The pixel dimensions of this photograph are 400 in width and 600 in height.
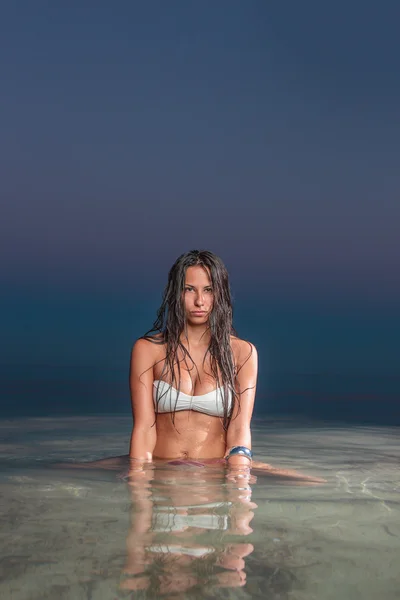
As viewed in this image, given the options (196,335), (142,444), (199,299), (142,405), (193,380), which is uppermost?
(199,299)

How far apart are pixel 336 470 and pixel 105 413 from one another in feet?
17.3

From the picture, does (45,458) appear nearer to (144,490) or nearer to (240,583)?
(144,490)

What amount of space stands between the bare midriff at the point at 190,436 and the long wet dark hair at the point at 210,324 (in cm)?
8

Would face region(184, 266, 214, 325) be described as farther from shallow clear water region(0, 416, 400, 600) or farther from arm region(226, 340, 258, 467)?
shallow clear water region(0, 416, 400, 600)

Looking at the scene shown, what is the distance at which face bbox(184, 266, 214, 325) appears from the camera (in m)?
5.26

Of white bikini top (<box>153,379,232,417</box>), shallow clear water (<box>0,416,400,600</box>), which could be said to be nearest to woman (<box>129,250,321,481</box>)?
white bikini top (<box>153,379,232,417</box>)

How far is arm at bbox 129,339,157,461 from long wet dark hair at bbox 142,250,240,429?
111 mm

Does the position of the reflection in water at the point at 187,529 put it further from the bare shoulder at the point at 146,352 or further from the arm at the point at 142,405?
the bare shoulder at the point at 146,352

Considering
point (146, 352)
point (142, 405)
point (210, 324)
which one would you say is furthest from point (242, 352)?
point (142, 405)

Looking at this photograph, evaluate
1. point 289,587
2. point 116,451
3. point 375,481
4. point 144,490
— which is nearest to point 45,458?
point 116,451

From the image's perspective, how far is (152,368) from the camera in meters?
5.37

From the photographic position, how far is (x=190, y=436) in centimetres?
537

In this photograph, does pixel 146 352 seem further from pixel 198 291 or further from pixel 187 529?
pixel 187 529

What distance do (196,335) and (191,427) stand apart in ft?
1.98
